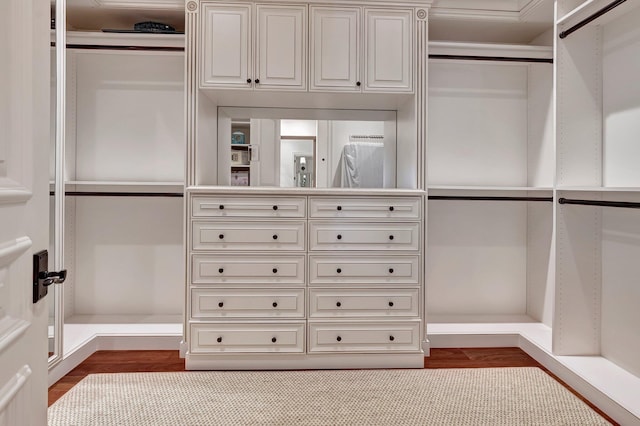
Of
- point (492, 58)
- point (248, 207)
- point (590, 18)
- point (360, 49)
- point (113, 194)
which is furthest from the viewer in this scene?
point (492, 58)

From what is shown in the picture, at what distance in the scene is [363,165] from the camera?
9.86ft

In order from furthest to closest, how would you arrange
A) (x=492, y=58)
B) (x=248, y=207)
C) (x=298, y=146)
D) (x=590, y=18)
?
(x=298, y=146) < (x=492, y=58) < (x=248, y=207) < (x=590, y=18)

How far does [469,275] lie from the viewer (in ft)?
10.4

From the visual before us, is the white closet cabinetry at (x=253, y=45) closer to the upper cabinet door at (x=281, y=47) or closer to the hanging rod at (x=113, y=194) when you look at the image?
the upper cabinet door at (x=281, y=47)

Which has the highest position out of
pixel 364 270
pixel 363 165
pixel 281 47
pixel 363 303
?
pixel 281 47

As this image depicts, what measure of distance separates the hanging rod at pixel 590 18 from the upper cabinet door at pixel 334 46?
1229 mm

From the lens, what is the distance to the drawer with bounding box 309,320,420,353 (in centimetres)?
247

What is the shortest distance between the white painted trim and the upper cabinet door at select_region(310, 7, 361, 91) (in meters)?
2.16

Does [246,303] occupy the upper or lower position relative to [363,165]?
lower

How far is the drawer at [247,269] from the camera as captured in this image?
242cm

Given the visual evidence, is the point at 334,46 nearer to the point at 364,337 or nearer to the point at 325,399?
the point at 364,337

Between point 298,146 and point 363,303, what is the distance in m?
1.24

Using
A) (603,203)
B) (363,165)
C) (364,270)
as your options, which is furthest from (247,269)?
(603,203)

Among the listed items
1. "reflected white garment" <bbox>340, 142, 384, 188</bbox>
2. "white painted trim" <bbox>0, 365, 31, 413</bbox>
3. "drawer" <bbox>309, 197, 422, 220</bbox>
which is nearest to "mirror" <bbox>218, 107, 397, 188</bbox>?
"reflected white garment" <bbox>340, 142, 384, 188</bbox>
